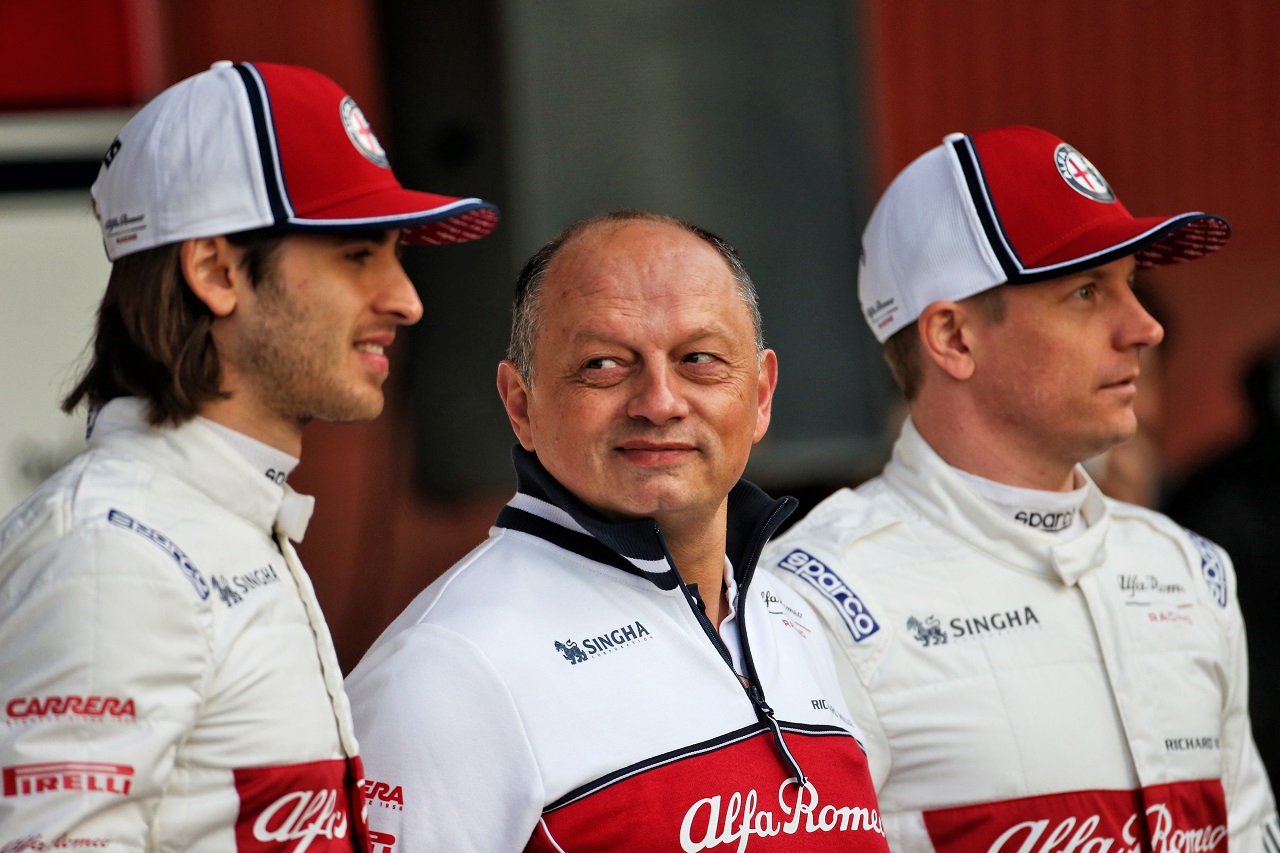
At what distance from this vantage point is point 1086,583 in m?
2.21

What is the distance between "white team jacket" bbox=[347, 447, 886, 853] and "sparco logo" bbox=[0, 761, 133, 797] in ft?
1.05

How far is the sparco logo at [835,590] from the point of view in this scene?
2090mm

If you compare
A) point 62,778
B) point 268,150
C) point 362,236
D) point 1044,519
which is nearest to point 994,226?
point 1044,519

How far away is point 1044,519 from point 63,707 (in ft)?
4.68

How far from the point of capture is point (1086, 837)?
2.02 meters

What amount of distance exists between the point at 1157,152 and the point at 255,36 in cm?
254

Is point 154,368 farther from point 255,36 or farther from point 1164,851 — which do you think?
point 255,36

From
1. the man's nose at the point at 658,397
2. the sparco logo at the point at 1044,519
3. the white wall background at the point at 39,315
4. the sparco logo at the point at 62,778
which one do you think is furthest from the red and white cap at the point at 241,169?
the white wall background at the point at 39,315

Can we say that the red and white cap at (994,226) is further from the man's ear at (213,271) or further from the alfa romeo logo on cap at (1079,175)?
the man's ear at (213,271)

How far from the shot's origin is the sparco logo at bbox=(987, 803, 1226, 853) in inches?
78.5

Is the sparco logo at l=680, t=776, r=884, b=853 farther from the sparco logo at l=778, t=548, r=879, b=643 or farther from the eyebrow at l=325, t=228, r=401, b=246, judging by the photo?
the eyebrow at l=325, t=228, r=401, b=246

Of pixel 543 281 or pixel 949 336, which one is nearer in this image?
pixel 543 281

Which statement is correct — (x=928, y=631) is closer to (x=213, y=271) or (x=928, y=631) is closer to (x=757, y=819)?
(x=757, y=819)

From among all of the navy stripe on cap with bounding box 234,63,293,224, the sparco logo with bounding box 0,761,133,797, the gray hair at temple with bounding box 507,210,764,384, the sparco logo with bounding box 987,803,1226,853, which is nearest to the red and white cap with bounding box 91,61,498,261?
the navy stripe on cap with bounding box 234,63,293,224
